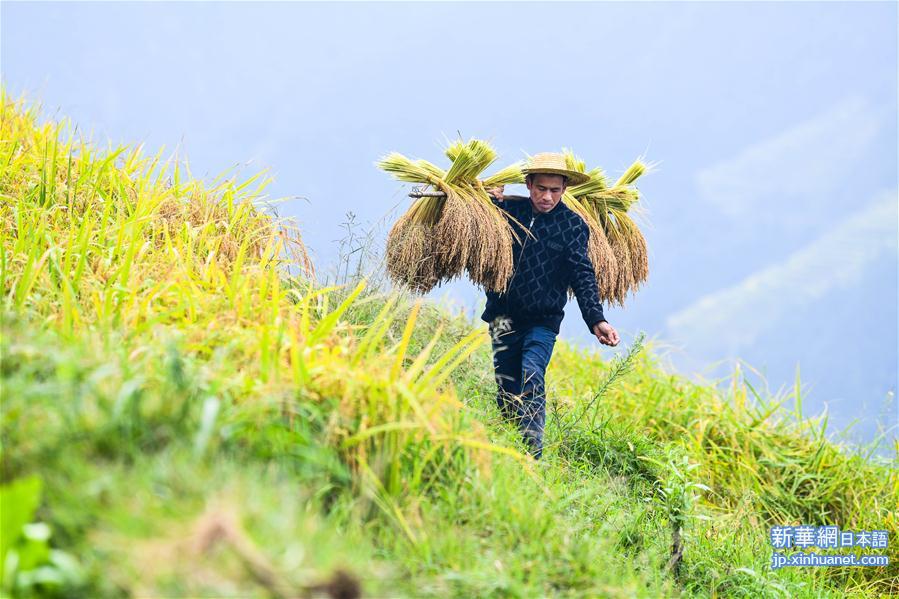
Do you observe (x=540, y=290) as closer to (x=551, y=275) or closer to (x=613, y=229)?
(x=551, y=275)

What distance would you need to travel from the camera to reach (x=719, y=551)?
16.2ft

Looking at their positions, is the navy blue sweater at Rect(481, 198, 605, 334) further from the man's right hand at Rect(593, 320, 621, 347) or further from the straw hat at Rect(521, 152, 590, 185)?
the straw hat at Rect(521, 152, 590, 185)

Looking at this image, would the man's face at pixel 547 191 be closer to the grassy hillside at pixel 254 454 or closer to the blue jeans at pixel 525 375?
the blue jeans at pixel 525 375

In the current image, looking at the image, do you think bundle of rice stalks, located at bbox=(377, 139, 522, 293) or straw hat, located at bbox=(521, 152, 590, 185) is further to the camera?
straw hat, located at bbox=(521, 152, 590, 185)

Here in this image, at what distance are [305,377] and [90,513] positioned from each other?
1.02 metres

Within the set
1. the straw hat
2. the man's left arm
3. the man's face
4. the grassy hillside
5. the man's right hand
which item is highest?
the straw hat

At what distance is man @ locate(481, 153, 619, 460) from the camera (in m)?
5.38

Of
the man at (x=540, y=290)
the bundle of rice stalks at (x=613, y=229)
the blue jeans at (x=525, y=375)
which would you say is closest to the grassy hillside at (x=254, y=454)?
the blue jeans at (x=525, y=375)

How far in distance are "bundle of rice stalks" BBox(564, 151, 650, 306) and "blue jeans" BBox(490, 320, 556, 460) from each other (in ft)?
2.98

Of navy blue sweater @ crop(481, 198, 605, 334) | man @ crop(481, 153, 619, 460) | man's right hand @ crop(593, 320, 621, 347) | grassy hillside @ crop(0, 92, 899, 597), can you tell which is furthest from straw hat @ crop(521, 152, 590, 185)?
grassy hillside @ crop(0, 92, 899, 597)

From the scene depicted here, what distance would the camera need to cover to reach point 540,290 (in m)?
5.47

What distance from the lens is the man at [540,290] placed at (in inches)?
212

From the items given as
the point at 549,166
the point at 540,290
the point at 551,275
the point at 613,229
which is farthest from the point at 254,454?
the point at 613,229

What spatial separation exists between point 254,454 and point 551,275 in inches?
125
